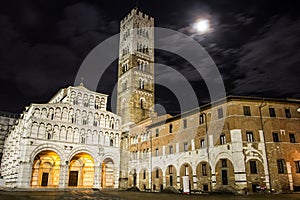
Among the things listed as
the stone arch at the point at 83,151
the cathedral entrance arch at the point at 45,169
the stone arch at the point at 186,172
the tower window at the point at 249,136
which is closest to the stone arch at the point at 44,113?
the cathedral entrance arch at the point at 45,169

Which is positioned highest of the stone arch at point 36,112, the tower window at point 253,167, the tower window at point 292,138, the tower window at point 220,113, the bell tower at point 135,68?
the bell tower at point 135,68

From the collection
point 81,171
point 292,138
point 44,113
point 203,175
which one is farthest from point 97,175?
point 292,138

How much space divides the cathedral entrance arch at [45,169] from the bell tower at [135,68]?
14.0 m

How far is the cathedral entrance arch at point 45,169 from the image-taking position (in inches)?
1423

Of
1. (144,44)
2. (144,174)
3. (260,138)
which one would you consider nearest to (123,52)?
(144,44)

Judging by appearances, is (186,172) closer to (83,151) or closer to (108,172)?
(108,172)

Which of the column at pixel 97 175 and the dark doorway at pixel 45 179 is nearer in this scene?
the dark doorway at pixel 45 179

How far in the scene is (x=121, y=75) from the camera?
54000 millimetres

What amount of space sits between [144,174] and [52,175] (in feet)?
46.1

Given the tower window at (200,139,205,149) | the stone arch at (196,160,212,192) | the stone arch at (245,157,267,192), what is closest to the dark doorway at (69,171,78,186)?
the stone arch at (196,160,212,192)

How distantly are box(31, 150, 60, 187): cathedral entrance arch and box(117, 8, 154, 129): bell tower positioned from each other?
14.0 meters

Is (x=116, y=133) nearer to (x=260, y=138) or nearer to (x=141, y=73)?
(x=141, y=73)

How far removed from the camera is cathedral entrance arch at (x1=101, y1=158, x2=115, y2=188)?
41.1m

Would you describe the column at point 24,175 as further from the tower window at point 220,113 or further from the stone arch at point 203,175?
the tower window at point 220,113
